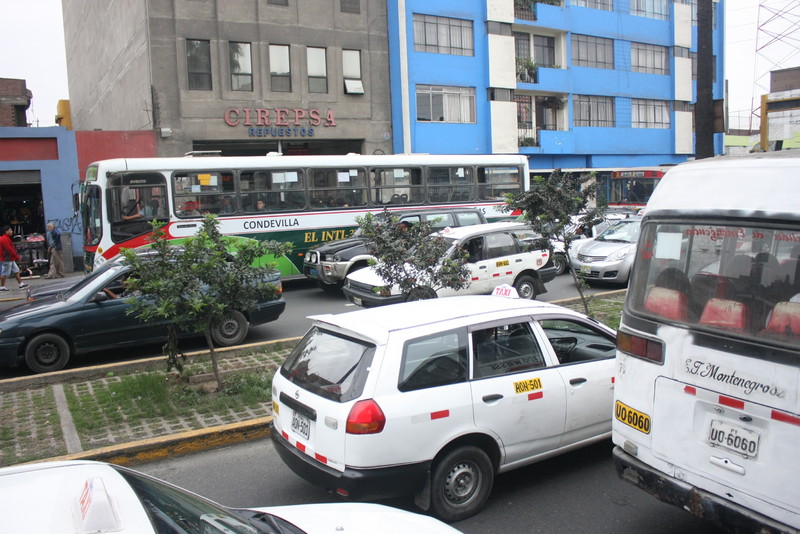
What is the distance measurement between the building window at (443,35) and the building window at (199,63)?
9.65 m

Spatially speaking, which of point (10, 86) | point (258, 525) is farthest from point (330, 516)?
point (10, 86)

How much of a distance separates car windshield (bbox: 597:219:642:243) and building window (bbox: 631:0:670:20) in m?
26.4

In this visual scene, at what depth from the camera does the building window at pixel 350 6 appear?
28.1 meters

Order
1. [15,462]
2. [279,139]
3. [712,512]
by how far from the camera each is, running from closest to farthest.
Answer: [712,512], [15,462], [279,139]

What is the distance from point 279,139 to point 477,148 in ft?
33.5

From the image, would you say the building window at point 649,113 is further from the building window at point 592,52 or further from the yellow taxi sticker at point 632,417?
the yellow taxi sticker at point 632,417

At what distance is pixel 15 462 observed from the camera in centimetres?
589

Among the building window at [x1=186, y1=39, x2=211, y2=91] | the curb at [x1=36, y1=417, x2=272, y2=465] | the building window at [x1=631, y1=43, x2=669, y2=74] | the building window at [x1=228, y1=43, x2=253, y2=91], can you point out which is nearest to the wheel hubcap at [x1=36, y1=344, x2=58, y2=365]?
the curb at [x1=36, y1=417, x2=272, y2=465]

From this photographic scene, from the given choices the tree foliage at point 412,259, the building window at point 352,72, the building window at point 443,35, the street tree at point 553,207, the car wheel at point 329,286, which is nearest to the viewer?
the tree foliage at point 412,259

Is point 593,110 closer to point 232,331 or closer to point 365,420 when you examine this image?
point 232,331

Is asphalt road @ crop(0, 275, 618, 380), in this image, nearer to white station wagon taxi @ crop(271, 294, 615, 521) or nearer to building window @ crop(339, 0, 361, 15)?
white station wagon taxi @ crop(271, 294, 615, 521)

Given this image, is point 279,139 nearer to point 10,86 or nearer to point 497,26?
point 497,26

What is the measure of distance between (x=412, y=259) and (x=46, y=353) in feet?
17.8

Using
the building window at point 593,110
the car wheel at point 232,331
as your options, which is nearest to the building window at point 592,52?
the building window at point 593,110
